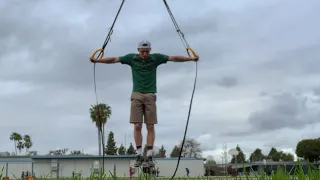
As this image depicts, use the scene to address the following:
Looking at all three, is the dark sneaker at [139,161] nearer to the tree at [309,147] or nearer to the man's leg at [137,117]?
the man's leg at [137,117]

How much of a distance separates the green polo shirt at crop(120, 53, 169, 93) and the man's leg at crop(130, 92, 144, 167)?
164mm

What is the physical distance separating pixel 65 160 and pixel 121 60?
8204 centimetres

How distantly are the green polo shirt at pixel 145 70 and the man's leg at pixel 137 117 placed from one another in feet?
0.54

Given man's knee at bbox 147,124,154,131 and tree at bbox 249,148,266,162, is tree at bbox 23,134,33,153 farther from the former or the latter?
man's knee at bbox 147,124,154,131

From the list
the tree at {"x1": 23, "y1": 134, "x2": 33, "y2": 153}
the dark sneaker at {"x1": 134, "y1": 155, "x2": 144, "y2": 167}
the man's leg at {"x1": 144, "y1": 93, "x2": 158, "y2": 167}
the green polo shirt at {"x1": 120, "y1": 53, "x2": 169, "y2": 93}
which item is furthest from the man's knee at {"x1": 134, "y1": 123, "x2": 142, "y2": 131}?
the tree at {"x1": 23, "y1": 134, "x2": 33, "y2": 153}

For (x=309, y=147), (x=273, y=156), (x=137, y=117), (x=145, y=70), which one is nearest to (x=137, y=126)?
(x=137, y=117)

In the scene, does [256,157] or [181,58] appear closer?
[181,58]

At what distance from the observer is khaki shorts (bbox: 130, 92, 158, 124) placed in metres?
9.49

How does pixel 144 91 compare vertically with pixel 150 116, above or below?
above

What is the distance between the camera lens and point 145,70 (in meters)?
9.65

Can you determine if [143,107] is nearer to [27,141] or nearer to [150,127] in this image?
[150,127]

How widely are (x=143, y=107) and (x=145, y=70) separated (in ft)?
2.42

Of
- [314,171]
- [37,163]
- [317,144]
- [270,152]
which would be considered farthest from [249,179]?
[270,152]

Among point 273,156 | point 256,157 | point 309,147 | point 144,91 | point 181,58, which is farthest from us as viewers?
point 273,156
